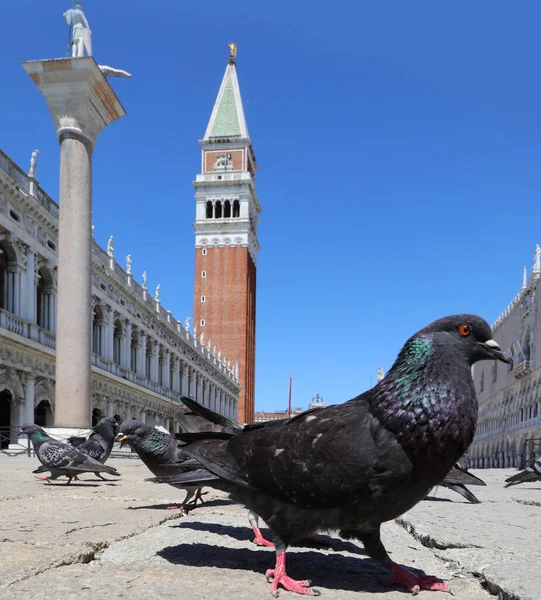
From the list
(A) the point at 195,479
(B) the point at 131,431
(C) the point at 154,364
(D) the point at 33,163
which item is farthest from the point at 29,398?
(A) the point at 195,479

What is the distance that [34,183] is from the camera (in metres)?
21.3

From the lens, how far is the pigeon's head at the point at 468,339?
6.90 ft

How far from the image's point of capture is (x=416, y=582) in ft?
6.78

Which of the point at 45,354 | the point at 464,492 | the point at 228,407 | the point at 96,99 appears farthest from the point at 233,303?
the point at 464,492

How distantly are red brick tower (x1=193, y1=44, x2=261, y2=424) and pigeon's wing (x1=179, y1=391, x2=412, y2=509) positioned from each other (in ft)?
198

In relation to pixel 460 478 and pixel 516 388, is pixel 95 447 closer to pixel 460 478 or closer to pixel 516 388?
pixel 460 478

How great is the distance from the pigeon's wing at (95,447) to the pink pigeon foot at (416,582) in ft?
15.8

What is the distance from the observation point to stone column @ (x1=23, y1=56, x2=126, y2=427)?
11992 millimetres

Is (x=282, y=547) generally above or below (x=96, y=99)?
below

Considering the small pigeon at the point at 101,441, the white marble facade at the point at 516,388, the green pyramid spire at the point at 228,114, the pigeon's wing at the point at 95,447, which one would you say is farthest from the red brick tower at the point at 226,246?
the pigeon's wing at the point at 95,447

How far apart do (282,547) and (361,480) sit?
1.28 ft

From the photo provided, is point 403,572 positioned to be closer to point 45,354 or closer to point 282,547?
point 282,547

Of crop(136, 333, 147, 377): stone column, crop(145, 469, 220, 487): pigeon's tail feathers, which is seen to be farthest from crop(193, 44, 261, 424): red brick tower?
crop(145, 469, 220, 487): pigeon's tail feathers

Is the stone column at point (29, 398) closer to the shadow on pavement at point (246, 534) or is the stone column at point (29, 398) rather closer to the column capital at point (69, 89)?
the column capital at point (69, 89)
